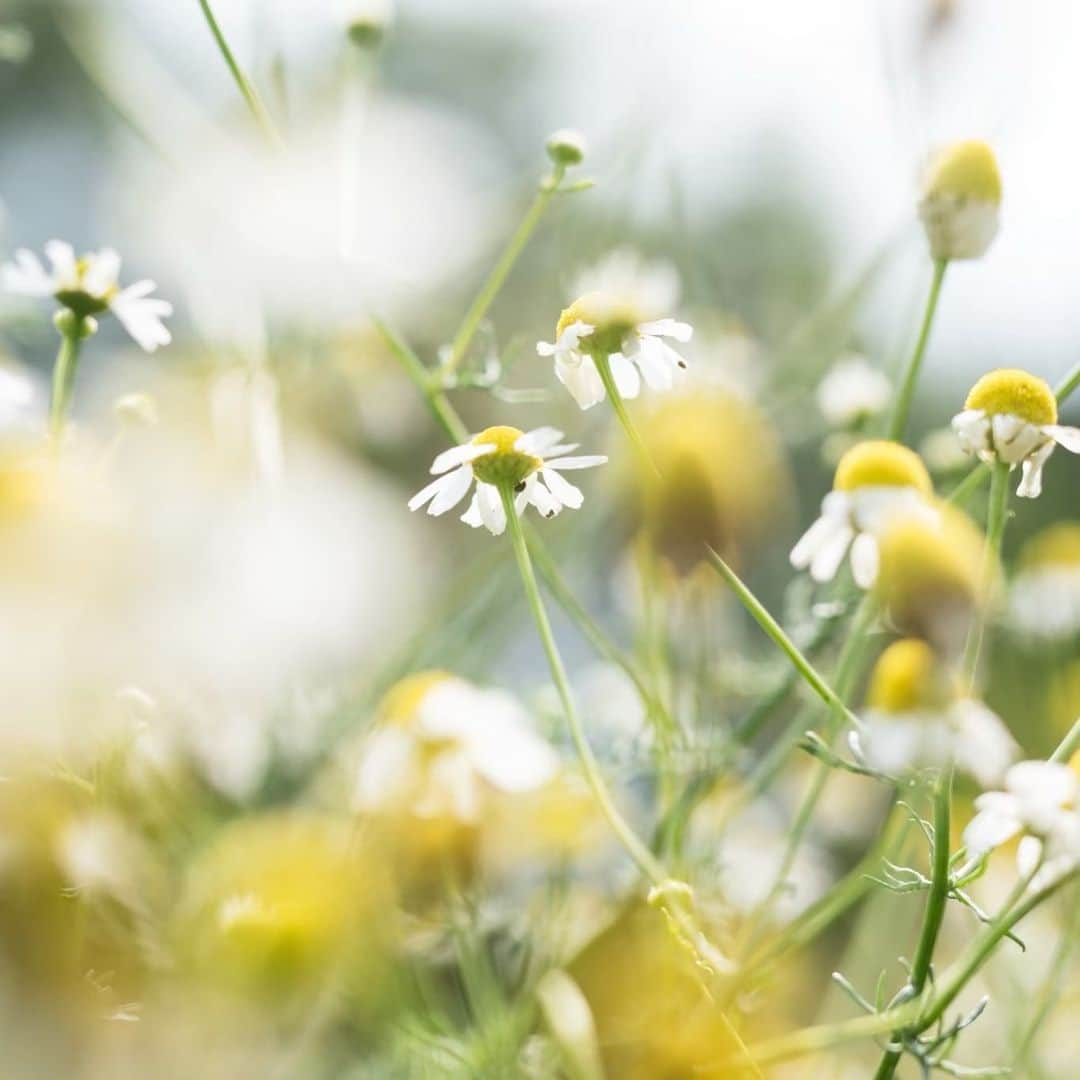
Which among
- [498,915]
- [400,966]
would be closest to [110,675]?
[400,966]

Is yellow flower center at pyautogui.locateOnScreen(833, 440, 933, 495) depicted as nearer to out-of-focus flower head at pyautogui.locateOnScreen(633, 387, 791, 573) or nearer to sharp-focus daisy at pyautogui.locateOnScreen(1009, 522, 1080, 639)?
out-of-focus flower head at pyautogui.locateOnScreen(633, 387, 791, 573)

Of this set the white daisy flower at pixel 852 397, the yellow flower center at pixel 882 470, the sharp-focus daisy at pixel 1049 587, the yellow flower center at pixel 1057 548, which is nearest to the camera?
the yellow flower center at pixel 882 470

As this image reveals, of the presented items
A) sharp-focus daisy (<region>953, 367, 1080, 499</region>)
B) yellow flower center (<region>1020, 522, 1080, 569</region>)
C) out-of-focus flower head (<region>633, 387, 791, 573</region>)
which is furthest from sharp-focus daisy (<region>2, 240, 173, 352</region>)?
yellow flower center (<region>1020, 522, 1080, 569</region>)

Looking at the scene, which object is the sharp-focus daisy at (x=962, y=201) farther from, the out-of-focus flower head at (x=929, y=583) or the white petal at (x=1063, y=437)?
the out-of-focus flower head at (x=929, y=583)

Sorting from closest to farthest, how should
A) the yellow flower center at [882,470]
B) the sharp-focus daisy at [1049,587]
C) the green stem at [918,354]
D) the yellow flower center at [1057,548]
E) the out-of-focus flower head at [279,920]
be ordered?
the out-of-focus flower head at [279,920] → the yellow flower center at [882,470] → the green stem at [918,354] → the sharp-focus daisy at [1049,587] → the yellow flower center at [1057,548]

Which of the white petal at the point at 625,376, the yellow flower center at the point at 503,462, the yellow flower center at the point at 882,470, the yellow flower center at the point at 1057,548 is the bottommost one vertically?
the yellow flower center at the point at 1057,548

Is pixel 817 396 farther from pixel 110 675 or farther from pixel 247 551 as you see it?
pixel 110 675

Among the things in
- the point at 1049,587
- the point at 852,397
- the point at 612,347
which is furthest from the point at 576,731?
the point at 1049,587

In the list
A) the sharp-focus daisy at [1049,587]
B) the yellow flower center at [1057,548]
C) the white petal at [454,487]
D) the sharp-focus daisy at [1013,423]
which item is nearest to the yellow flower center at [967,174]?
the sharp-focus daisy at [1013,423]
